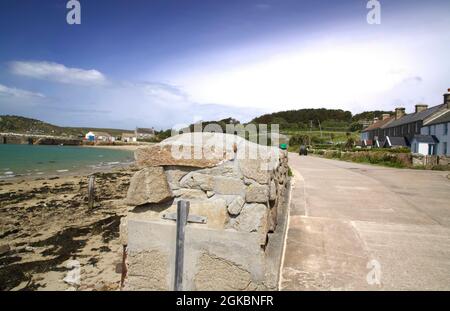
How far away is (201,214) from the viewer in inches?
125

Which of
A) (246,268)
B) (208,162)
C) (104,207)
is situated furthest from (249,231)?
(104,207)

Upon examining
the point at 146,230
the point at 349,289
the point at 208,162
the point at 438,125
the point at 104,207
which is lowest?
the point at 104,207

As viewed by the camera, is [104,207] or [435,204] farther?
[104,207]

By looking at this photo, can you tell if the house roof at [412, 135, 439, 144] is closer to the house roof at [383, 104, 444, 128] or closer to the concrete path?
the house roof at [383, 104, 444, 128]

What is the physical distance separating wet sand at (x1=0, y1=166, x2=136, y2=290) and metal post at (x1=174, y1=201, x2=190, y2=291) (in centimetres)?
230

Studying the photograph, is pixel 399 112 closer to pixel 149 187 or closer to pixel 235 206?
pixel 235 206

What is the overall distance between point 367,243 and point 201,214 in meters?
3.02

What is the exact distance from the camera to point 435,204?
7.50m

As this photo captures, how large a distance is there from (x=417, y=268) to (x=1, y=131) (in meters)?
161

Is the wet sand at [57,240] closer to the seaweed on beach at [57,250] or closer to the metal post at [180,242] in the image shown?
the seaweed on beach at [57,250]

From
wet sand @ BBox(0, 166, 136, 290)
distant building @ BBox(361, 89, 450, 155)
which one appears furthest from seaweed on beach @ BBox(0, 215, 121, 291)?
distant building @ BBox(361, 89, 450, 155)

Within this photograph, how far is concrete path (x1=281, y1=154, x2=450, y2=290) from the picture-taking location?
3457 mm

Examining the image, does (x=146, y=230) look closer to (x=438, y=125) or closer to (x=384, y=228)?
(x=384, y=228)

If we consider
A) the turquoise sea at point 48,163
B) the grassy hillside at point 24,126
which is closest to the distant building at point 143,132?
the grassy hillside at point 24,126
